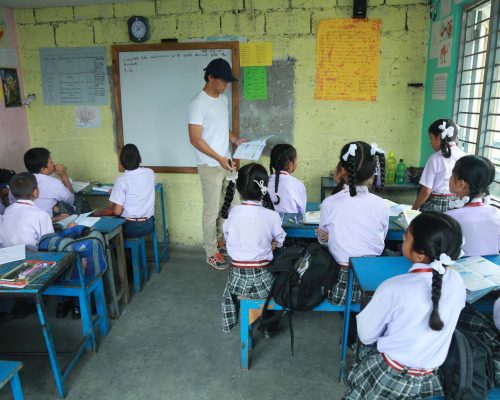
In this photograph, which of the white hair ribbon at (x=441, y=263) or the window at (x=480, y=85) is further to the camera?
the window at (x=480, y=85)

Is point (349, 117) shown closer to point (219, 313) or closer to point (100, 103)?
point (219, 313)

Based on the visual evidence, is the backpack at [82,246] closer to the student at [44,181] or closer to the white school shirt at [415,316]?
the student at [44,181]

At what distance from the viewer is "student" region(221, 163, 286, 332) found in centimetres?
212

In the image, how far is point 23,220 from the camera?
229 cm

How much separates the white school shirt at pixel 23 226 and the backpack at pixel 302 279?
1.36m

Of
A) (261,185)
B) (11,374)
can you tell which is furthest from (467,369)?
(11,374)

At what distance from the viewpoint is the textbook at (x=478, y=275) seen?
159cm

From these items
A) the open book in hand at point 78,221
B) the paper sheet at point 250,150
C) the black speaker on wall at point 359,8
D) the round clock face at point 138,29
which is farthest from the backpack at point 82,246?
the black speaker on wall at point 359,8

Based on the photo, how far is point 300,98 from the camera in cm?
378

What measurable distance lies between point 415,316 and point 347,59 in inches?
111

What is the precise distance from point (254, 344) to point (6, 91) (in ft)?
11.0

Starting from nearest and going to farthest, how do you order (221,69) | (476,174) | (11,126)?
(476,174)
(221,69)
(11,126)

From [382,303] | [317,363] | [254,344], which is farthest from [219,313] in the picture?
[382,303]

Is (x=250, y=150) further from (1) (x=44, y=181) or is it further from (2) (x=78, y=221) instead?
(1) (x=44, y=181)
